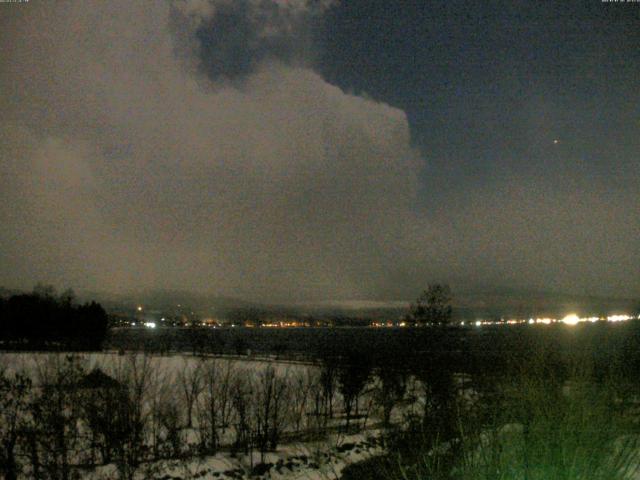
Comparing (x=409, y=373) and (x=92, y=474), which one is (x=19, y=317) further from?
(x=92, y=474)

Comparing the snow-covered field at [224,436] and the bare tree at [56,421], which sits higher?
the bare tree at [56,421]

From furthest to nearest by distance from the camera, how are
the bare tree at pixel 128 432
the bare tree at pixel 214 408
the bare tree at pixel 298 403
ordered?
the bare tree at pixel 298 403 < the bare tree at pixel 214 408 < the bare tree at pixel 128 432

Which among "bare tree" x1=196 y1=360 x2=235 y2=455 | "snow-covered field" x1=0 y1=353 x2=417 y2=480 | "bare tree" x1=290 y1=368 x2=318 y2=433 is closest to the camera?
"snow-covered field" x1=0 y1=353 x2=417 y2=480

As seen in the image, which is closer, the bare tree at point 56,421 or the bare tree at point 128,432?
the bare tree at point 56,421

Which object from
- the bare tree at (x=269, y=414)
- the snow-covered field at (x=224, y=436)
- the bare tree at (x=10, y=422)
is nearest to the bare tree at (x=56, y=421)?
the snow-covered field at (x=224, y=436)

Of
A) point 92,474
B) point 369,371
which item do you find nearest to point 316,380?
point 369,371

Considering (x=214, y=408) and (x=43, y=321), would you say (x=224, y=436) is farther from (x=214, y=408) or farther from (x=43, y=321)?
(x=43, y=321)

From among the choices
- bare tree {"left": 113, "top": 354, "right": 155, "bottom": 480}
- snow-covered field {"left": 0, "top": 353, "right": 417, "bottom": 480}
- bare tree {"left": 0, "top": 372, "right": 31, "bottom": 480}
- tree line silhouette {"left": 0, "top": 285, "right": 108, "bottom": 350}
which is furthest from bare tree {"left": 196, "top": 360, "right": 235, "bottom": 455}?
tree line silhouette {"left": 0, "top": 285, "right": 108, "bottom": 350}

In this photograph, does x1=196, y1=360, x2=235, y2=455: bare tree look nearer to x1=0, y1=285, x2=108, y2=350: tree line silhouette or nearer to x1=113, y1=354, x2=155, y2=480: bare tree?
x1=113, y1=354, x2=155, y2=480: bare tree

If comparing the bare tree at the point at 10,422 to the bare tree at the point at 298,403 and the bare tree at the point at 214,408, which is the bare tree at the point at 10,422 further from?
the bare tree at the point at 298,403

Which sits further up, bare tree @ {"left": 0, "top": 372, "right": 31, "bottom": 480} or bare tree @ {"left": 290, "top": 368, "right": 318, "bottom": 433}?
bare tree @ {"left": 0, "top": 372, "right": 31, "bottom": 480}

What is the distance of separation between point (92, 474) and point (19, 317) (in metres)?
57.2

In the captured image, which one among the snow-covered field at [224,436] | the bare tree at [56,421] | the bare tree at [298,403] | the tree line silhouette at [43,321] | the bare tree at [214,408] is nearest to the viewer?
the bare tree at [56,421]

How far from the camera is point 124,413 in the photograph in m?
15.8
